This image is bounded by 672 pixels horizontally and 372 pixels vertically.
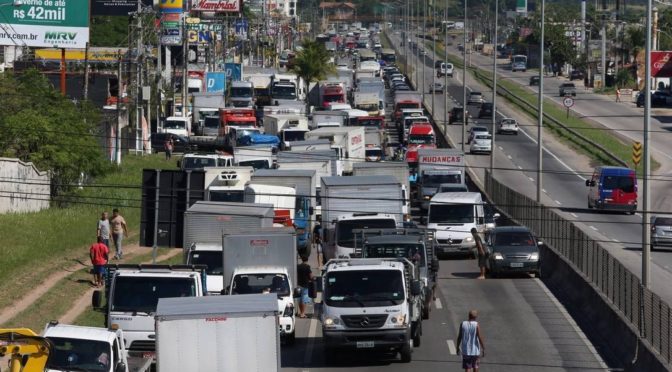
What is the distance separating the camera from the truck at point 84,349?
2091 cm

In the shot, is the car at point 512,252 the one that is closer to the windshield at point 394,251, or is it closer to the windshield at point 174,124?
the windshield at point 394,251

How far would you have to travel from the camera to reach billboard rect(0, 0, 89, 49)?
70.6 meters

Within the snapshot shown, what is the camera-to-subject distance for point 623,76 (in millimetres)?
142875

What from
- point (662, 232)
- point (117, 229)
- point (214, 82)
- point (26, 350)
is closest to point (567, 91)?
point (214, 82)

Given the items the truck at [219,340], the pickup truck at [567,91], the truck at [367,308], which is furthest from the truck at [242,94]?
the truck at [219,340]

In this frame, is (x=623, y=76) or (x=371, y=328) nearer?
(x=371, y=328)

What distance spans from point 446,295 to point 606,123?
68.0 metres

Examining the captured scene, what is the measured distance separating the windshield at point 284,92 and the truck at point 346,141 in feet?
111

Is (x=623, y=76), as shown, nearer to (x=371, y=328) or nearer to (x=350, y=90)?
(x=350, y=90)

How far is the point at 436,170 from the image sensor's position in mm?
59594

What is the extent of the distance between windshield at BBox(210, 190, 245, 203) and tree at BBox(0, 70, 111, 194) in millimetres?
7937

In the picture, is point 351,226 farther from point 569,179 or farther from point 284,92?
point 284,92

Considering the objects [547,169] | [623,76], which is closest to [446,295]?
[547,169]

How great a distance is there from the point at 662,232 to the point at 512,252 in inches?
429
